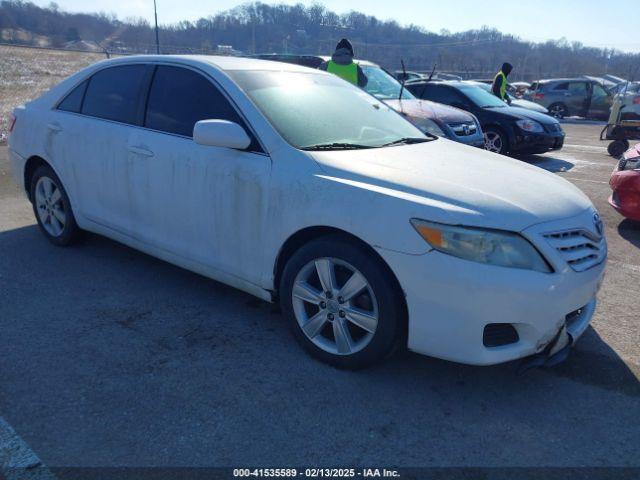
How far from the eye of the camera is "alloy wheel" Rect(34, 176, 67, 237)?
185 inches

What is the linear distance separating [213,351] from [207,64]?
6.23 ft

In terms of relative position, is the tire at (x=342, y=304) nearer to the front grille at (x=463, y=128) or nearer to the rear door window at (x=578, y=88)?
the front grille at (x=463, y=128)

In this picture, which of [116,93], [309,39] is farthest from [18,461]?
[309,39]

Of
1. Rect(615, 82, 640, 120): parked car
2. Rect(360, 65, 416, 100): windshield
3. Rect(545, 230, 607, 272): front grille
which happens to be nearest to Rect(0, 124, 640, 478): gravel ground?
Rect(545, 230, 607, 272): front grille

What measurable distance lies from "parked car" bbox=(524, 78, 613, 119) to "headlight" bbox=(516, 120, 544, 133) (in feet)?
39.4

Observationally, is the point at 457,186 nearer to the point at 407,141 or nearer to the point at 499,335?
the point at 499,335

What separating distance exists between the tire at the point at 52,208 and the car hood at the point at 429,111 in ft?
17.1

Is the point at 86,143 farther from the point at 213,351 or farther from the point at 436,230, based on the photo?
the point at 436,230

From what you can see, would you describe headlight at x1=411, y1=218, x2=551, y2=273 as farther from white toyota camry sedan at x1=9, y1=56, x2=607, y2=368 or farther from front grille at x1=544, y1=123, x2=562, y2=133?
front grille at x1=544, y1=123, x2=562, y2=133

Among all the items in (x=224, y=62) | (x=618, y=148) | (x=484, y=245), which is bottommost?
(x=618, y=148)

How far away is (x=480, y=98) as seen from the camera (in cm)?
1057

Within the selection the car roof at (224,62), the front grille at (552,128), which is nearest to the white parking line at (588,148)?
the front grille at (552,128)

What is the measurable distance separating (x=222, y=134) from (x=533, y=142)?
824 cm

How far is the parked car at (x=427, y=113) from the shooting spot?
816 centimetres
